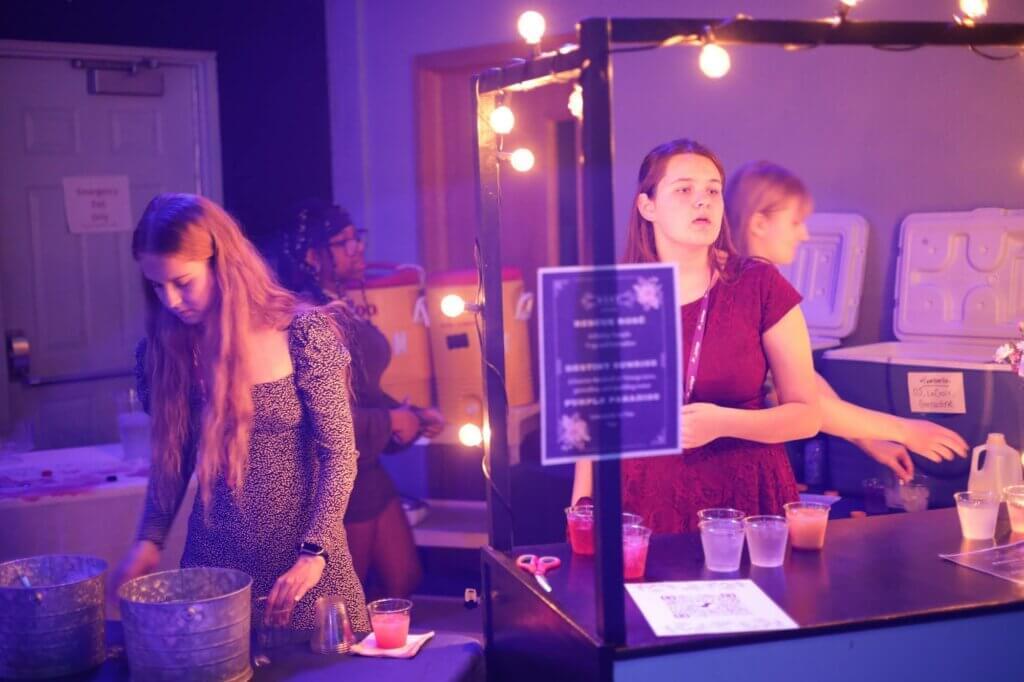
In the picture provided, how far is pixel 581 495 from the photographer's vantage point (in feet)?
7.95

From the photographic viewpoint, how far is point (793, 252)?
362 centimetres

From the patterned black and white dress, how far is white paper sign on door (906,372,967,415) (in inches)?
67.0

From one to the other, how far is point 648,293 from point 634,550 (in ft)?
1.69

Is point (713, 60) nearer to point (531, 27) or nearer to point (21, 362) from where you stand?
point (531, 27)

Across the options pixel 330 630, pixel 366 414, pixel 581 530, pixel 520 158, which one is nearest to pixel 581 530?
pixel 581 530

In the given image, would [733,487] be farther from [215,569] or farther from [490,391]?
[215,569]

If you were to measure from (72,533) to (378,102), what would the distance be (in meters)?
2.84

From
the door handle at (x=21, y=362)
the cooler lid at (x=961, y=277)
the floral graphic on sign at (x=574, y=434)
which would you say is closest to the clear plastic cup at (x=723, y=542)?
the floral graphic on sign at (x=574, y=434)

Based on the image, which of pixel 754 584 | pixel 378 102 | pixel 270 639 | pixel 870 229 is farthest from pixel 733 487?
pixel 378 102

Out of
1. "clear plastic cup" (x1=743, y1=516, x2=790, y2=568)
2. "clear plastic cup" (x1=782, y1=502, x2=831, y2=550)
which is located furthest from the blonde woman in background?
"clear plastic cup" (x1=743, y1=516, x2=790, y2=568)

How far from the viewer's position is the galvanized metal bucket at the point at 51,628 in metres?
1.84

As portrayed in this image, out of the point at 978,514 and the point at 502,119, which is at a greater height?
the point at 502,119

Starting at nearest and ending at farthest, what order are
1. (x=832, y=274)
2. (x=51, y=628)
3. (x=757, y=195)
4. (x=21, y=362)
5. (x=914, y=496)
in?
(x=51, y=628) < (x=914, y=496) < (x=757, y=195) < (x=832, y=274) < (x=21, y=362)

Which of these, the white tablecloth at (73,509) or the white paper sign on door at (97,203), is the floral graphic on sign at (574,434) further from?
the white paper sign on door at (97,203)
